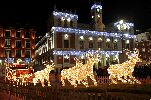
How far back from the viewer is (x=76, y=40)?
59688 mm

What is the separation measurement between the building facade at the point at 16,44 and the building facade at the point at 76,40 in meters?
3.86

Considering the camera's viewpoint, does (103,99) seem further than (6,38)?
No

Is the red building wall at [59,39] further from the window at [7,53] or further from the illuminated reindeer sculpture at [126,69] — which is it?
the illuminated reindeer sculpture at [126,69]

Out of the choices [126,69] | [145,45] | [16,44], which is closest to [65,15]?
[16,44]

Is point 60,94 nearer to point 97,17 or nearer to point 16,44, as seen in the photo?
point 97,17

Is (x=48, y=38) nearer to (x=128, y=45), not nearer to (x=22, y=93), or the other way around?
(x=128, y=45)

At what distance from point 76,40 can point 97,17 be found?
9098 mm

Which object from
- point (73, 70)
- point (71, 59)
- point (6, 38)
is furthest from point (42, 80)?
point (6, 38)

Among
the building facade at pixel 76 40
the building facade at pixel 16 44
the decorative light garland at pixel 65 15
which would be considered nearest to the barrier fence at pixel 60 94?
the building facade at pixel 76 40

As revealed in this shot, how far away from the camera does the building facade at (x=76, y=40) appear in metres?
56.7

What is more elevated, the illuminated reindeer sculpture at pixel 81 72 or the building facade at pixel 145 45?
the building facade at pixel 145 45

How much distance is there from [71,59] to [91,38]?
7.59 metres

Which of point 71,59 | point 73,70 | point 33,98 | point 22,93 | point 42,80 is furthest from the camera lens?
point 71,59

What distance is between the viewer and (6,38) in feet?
212
